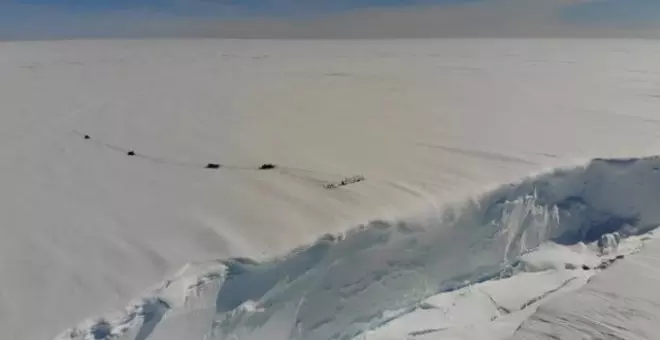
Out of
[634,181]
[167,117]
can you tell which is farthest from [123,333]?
[167,117]

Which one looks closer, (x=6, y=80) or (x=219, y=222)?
(x=219, y=222)

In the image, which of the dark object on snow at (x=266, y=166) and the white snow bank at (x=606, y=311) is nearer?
Answer: the white snow bank at (x=606, y=311)

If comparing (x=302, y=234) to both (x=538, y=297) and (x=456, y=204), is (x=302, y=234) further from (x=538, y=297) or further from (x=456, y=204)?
(x=538, y=297)

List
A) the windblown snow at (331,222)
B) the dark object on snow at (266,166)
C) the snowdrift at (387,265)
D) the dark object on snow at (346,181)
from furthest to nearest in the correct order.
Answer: the dark object on snow at (266,166) < the dark object on snow at (346,181) < the windblown snow at (331,222) < the snowdrift at (387,265)

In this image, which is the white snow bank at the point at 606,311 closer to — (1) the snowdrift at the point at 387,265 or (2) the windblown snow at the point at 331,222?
(2) the windblown snow at the point at 331,222

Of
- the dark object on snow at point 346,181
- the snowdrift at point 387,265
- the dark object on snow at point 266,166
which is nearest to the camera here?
the snowdrift at point 387,265

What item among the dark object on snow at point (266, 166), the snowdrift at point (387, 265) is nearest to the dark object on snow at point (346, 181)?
the dark object on snow at point (266, 166)

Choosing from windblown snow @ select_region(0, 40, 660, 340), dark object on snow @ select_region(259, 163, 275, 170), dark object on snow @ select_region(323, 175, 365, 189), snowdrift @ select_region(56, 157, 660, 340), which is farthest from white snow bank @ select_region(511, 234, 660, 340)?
dark object on snow @ select_region(259, 163, 275, 170)

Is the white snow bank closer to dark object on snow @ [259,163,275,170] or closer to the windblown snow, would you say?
the windblown snow
